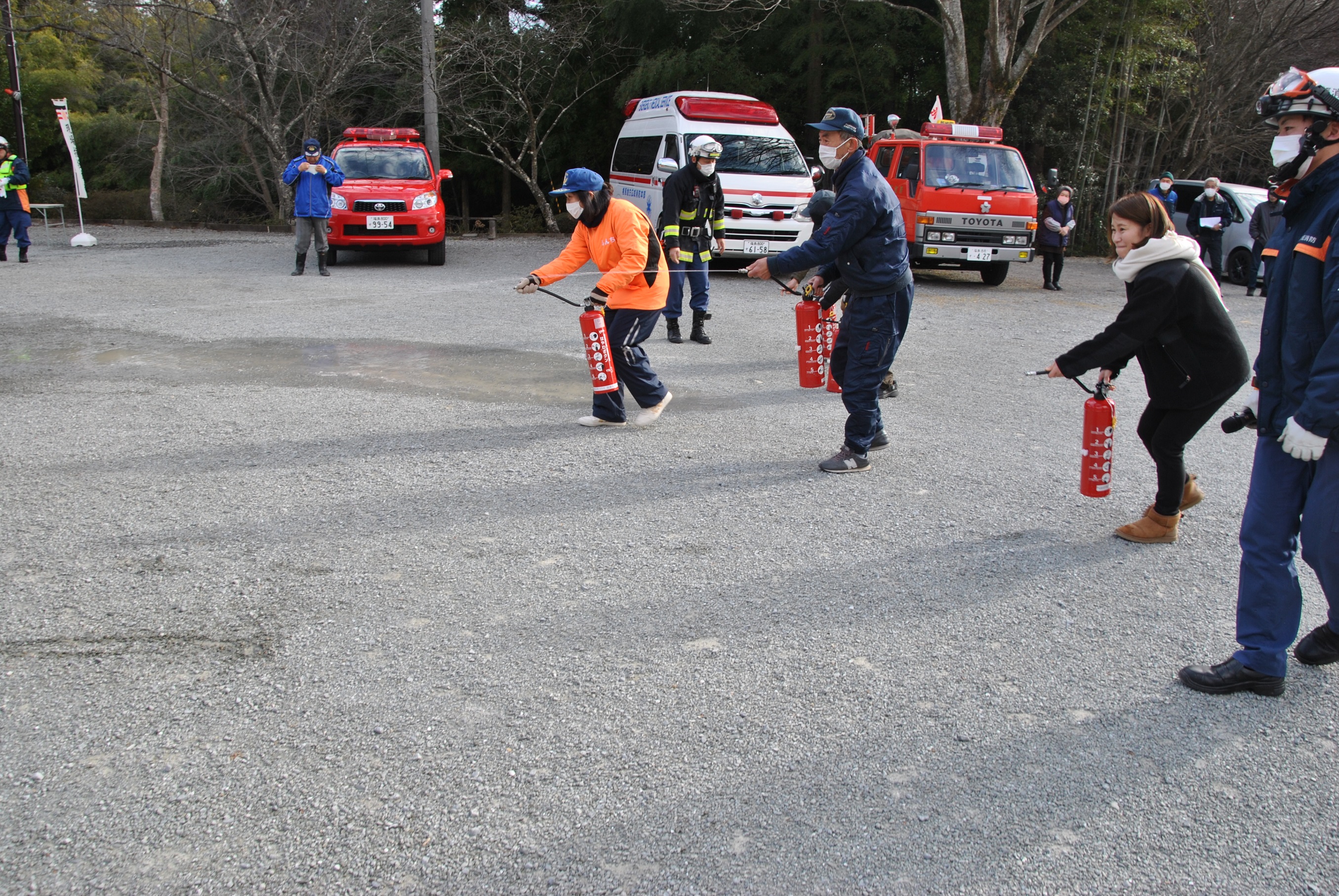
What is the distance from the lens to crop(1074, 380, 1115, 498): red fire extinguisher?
4691 millimetres

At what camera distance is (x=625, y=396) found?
298 inches

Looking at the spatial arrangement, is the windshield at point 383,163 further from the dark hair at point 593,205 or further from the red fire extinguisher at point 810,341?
the red fire extinguisher at point 810,341

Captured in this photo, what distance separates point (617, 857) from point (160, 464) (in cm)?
430

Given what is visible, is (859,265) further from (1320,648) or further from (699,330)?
(699,330)

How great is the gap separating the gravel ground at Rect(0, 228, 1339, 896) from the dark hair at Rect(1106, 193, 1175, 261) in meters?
1.48

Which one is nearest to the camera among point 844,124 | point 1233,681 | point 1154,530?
point 1233,681

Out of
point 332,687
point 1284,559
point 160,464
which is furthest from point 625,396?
point 1284,559

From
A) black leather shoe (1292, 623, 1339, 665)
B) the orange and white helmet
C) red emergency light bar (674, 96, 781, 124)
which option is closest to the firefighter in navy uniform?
red emergency light bar (674, 96, 781, 124)

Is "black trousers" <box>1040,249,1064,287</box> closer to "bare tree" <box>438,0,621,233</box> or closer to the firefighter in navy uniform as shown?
the firefighter in navy uniform

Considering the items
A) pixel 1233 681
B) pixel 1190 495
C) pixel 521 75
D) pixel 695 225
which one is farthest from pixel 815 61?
pixel 1233 681

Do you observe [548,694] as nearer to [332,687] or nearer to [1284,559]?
[332,687]

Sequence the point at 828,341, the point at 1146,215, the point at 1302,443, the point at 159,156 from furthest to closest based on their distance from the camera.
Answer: the point at 159,156 < the point at 828,341 < the point at 1146,215 < the point at 1302,443

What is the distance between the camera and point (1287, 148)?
3.15 m

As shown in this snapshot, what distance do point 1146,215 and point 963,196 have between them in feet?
34.1
